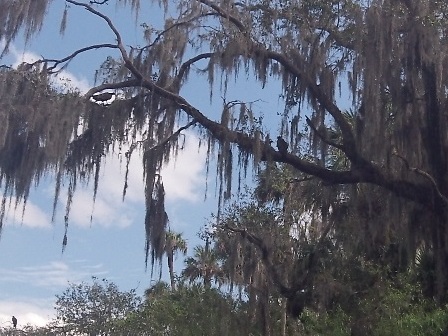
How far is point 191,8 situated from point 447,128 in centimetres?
441

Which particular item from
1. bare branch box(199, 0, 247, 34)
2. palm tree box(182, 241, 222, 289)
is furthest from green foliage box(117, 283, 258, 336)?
bare branch box(199, 0, 247, 34)

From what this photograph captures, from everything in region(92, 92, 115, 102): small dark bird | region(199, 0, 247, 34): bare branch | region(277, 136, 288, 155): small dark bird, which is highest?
region(199, 0, 247, 34): bare branch

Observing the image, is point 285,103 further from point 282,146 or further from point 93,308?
point 93,308

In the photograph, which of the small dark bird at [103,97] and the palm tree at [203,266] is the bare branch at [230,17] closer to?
the small dark bird at [103,97]

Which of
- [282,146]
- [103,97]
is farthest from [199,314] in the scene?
[103,97]

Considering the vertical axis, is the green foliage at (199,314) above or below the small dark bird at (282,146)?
below

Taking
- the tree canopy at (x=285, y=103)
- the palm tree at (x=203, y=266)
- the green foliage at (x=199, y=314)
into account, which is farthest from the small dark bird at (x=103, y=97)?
the palm tree at (x=203, y=266)

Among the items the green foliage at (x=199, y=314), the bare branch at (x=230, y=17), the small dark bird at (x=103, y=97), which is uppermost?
the bare branch at (x=230, y=17)

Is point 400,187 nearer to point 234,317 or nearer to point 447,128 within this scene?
point 447,128

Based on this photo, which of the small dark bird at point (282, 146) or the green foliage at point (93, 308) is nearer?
the small dark bird at point (282, 146)

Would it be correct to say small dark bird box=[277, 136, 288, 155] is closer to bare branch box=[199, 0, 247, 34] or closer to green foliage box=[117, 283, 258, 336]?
bare branch box=[199, 0, 247, 34]

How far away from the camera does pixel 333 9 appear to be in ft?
40.0

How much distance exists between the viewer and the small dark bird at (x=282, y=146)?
1169 centimetres

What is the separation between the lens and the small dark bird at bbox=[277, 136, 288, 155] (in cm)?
1169
